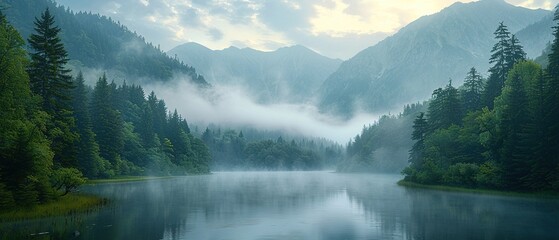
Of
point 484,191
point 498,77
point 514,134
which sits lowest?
point 484,191

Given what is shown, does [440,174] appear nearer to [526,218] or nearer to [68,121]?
[526,218]

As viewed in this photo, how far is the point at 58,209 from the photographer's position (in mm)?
44281

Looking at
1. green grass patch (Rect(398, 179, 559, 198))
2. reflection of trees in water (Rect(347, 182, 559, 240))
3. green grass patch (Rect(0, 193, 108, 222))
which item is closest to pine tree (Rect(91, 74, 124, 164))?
green grass patch (Rect(0, 193, 108, 222))

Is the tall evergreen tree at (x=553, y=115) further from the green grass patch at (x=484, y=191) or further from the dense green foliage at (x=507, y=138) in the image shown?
the green grass patch at (x=484, y=191)

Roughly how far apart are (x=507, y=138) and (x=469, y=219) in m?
38.6

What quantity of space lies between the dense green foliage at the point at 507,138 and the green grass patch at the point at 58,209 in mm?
60831

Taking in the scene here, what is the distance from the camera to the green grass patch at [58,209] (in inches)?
1523

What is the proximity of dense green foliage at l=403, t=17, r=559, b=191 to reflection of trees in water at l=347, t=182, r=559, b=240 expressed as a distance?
1101cm

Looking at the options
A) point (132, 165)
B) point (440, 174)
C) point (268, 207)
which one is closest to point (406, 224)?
point (268, 207)

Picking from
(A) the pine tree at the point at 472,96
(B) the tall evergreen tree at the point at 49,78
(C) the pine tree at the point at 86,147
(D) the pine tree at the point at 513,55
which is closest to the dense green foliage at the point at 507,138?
(D) the pine tree at the point at 513,55

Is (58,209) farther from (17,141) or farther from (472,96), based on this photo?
(472,96)

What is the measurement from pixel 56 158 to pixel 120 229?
29.0 m

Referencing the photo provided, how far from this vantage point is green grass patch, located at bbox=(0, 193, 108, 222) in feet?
127

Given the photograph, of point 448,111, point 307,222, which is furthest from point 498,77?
point 307,222
